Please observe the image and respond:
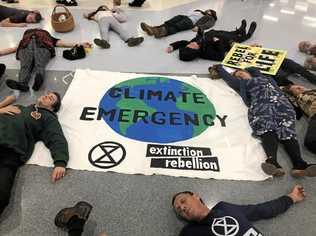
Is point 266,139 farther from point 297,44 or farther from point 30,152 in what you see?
point 297,44

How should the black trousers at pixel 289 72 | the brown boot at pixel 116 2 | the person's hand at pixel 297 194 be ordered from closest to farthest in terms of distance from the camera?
the person's hand at pixel 297 194 < the black trousers at pixel 289 72 < the brown boot at pixel 116 2

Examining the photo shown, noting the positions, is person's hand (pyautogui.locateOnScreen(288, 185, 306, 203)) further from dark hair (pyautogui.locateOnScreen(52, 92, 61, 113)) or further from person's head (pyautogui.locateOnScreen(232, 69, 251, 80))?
dark hair (pyautogui.locateOnScreen(52, 92, 61, 113))

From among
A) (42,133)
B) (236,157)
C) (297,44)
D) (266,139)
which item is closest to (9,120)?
(42,133)

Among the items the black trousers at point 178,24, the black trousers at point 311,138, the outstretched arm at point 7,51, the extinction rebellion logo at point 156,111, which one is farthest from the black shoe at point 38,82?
the black trousers at point 311,138

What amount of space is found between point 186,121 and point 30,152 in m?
0.96

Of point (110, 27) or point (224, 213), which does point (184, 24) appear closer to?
point (110, 27)

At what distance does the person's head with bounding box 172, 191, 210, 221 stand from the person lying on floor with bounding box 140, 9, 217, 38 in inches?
78.3

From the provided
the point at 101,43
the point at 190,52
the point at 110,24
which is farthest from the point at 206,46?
the point at 110,24

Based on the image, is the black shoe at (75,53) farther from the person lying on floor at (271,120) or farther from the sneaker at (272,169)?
the sneaker at (272,169)

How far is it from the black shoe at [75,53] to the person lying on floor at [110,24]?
0.69ft

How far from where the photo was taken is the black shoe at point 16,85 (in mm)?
2418

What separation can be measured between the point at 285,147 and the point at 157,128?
76 cm

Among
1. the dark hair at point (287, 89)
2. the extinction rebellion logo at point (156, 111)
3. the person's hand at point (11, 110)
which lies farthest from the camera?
the dark hair at point (287, 89)

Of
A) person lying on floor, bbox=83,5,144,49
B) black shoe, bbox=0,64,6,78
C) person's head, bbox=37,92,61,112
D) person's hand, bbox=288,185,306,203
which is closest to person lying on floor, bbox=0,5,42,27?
person lying on floor, bbox=83,5,144,49
